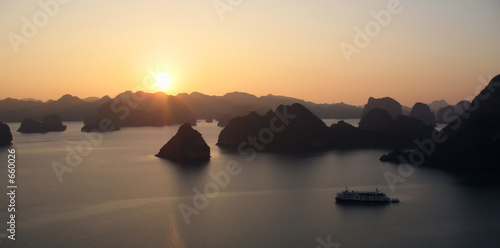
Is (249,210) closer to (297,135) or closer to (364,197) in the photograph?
(364,197)

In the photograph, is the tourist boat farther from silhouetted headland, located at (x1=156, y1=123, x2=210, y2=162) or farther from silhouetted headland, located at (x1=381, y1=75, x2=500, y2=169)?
silhouetted headland, located at (x1=156, y1=123, x2=210, y2=162)

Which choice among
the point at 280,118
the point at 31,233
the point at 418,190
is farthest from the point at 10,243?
the point at 280,118

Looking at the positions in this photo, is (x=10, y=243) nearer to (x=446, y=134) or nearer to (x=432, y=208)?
(x=432, y=208)

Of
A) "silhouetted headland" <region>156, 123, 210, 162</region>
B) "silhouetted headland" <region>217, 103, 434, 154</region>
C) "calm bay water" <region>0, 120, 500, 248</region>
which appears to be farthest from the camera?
"silhouetted headland" <region>217, 103, 434, 154</region>

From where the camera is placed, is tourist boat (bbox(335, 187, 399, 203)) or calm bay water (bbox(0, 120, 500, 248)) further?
tourist boat (bbox(335, 187, 399, 203))

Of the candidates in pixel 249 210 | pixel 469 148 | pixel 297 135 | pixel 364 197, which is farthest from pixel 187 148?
pixel 469 148

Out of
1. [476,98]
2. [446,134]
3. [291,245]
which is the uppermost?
[476,98]

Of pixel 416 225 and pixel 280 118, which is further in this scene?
pixel 280 118

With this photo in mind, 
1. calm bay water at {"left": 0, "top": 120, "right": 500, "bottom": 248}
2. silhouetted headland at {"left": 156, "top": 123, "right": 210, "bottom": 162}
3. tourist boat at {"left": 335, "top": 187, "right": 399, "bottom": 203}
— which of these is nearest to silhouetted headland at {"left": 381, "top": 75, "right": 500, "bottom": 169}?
calm bay water at {"left": 0, "top": 120, "right": 500, "bottom": 248}

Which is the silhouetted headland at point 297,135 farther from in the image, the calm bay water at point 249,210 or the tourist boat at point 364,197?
the tourist boat at point 364,197
